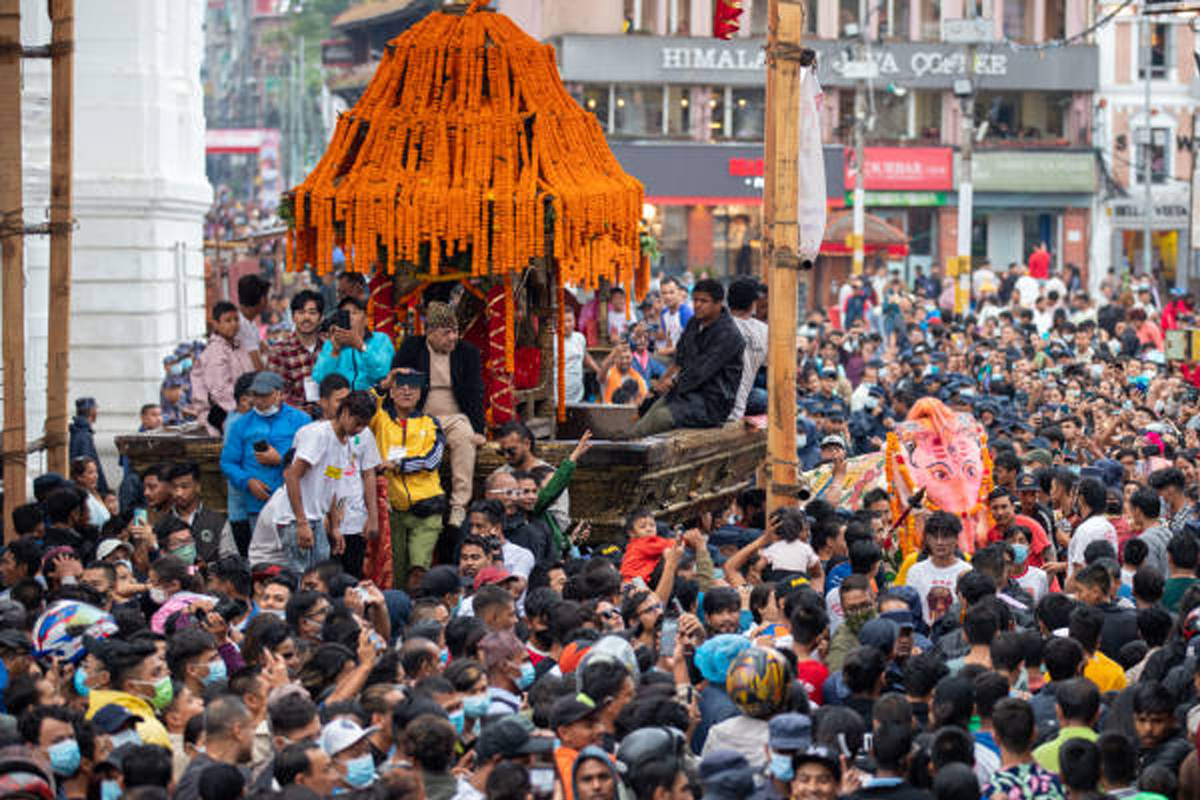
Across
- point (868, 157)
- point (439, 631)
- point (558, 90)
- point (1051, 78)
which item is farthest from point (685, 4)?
point (439, 631)

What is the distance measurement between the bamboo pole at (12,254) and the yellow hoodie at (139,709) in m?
3.81

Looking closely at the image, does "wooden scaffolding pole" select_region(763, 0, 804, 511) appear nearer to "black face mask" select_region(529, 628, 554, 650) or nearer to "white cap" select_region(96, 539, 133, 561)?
"black face mask" select_region(529, 628, 554, 650)

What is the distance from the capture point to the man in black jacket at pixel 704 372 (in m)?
13.5

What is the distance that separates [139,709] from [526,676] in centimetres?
168

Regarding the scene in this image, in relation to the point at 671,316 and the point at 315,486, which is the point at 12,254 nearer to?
the point at 315,486

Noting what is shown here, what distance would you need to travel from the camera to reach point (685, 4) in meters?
49.4

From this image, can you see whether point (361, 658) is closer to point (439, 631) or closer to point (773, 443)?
point (439, 631)

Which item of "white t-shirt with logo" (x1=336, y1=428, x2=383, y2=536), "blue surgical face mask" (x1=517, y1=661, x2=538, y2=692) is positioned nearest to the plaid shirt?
"white t-shirt with logo" (x1=336, y1=428, x2=383, y2=536)

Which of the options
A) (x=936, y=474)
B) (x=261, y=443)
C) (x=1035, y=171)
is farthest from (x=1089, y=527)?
(x=1035, y=171)

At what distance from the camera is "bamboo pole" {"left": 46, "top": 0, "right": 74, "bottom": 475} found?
1191cm

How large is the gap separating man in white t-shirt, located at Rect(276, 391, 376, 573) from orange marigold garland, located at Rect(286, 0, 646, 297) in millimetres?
1641

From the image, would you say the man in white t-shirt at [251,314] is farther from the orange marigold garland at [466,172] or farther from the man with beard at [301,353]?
the orange marigold garland at [466,172]

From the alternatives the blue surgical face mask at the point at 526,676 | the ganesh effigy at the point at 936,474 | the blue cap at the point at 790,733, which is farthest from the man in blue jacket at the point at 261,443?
the blue cap at the point at 790,733

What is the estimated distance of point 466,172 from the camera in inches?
491
